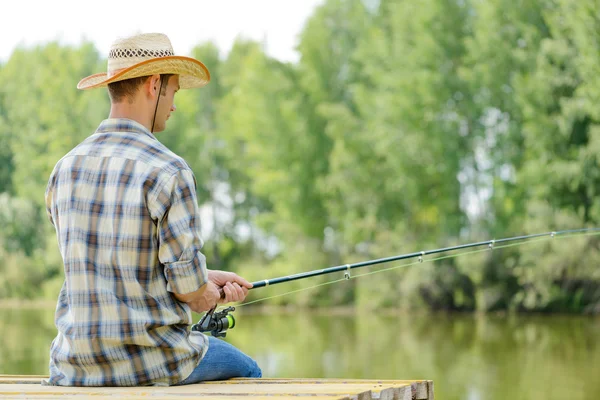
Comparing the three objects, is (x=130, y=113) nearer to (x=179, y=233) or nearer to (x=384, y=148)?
(x=179, y=233)

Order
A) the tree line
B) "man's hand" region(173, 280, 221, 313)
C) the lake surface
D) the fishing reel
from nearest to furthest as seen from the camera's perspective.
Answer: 1. "man's hand" region(173, 280, 221, 313)
2. the fishing reel
3. the lake surface
4. the tree line

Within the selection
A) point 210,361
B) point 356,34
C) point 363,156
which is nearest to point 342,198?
point 363,156

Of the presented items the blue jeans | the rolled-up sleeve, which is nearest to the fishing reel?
the blue jeans

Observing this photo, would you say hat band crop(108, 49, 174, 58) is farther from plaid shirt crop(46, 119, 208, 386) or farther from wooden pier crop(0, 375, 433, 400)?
wooden pier crop(0, 375, 433, 400)

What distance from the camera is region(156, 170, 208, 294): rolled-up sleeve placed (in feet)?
7.23

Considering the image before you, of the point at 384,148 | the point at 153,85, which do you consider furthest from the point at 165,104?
the point at 384,148

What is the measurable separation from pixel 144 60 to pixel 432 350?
10.6 metres

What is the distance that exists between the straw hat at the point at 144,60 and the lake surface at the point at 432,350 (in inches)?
257

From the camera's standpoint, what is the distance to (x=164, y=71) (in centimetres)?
241

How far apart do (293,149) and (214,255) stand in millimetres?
4107

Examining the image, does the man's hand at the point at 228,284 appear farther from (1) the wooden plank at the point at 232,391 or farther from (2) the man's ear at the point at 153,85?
(2) the man's ear at the point at 153,85

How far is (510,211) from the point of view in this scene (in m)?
20.7

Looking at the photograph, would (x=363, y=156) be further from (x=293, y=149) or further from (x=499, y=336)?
(x=499, y=336)

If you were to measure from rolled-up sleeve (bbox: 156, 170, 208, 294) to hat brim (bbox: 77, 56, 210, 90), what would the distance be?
0.30 meters
